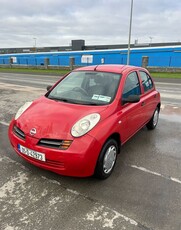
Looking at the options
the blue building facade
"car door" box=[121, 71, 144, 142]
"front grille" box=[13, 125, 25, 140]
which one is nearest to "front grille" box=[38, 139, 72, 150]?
"front grille" box=[13, 125, 25, 140]

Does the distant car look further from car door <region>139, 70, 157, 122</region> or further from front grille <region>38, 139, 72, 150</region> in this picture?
car door <region>139, 70, 157, 122</region>

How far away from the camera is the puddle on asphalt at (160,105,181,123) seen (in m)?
6.52

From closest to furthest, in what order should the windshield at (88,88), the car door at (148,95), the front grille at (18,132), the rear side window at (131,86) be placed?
1. the front grille at (18,132)
2. the windshield at (88,88)
3. the rear side window at (131,86)
4. the car door at (148,95)

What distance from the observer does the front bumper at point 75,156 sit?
2695 millimetres

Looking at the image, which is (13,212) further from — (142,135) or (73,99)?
(142,135)

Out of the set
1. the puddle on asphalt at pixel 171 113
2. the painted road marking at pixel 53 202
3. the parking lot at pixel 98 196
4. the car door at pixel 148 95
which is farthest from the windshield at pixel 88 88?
the puddle on asphalt at pixel 171 113

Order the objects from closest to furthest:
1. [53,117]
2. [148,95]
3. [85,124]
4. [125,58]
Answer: [85,124]
[53,117]
[148,95]
[125,58]

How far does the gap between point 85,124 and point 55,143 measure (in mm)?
484

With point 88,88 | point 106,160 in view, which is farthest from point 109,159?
point 88,88

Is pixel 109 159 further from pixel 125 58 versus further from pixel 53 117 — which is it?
pixel 125 58

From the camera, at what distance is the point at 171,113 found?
7.11m

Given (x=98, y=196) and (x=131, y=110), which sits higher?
(x=131, y=110)

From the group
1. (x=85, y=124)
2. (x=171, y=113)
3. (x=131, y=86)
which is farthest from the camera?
(x=171, y=113)

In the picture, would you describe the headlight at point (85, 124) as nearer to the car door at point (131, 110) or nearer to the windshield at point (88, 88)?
the windshield at point (88, 88)
